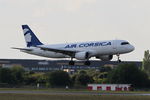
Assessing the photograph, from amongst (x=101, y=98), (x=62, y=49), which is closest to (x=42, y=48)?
(x=62, y=49)

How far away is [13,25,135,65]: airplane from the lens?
360 ft

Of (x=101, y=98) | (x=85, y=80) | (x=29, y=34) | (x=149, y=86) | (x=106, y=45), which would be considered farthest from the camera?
(x=85, y=80)

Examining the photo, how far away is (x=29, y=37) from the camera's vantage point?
129 meters

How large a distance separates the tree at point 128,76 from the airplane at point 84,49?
45226mm

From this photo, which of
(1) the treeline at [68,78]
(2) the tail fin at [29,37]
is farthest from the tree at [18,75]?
(2) the tail fin at [29,37]

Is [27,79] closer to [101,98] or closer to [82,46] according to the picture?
[82,46]

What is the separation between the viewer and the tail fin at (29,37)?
4994 inches

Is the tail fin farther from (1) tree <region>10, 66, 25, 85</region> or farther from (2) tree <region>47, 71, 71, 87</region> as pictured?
(1) tree <region>10, 66, 25, 85</region>

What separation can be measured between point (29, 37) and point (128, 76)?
153 ft

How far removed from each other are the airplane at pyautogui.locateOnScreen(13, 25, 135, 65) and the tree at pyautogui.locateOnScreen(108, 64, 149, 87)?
45.2 meters

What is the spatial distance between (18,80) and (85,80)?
57.0 ft

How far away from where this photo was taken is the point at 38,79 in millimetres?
172750

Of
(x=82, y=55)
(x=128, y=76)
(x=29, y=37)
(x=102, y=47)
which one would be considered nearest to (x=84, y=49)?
(x=82, y=55)

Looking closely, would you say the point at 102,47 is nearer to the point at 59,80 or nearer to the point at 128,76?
the point at 59,80
